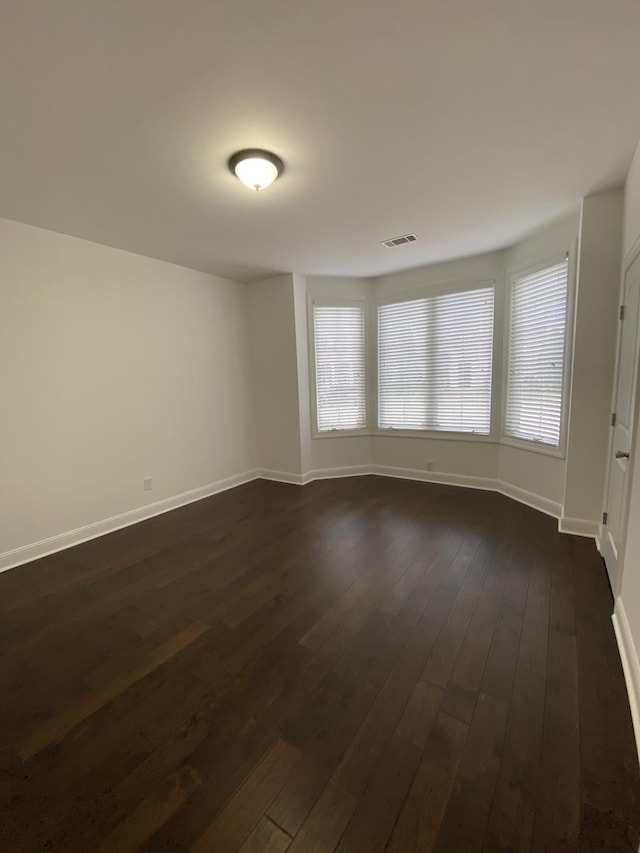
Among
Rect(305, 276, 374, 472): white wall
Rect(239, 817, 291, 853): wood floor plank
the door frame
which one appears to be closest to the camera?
Rect(239, 817, 291, 853): wood floor plank

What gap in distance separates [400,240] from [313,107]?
194 centimetres

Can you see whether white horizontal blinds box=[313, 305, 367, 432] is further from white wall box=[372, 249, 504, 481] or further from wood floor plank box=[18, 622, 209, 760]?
wood floor plank box=[18, 622, 209, 760]

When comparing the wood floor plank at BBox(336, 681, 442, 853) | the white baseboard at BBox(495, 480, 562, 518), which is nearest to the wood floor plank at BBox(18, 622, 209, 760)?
the wood floor plank at BBox(336, 681, 442, 853)

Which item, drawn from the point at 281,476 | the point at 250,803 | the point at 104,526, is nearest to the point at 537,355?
Answer: the point at 281,476

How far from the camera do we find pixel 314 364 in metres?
4.80

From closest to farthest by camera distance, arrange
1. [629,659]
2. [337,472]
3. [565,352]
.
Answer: [629,659] < [565,352] < [337,472]

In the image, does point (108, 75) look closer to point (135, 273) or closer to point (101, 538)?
point (135, 273)

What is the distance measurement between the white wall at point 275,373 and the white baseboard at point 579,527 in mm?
2954

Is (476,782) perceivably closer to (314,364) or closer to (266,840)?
(266,840)

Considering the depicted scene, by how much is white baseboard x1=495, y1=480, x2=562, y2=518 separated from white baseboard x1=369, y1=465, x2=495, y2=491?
0.13 m

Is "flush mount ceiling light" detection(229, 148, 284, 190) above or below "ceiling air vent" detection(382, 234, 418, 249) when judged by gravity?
below

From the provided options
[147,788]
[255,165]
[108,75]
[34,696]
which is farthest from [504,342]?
[34,696]

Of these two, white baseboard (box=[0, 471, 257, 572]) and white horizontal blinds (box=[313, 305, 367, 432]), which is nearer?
white baseboard (box=[0, 471, 257, 572])

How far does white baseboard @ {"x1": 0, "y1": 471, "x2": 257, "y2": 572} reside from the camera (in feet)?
9.37
